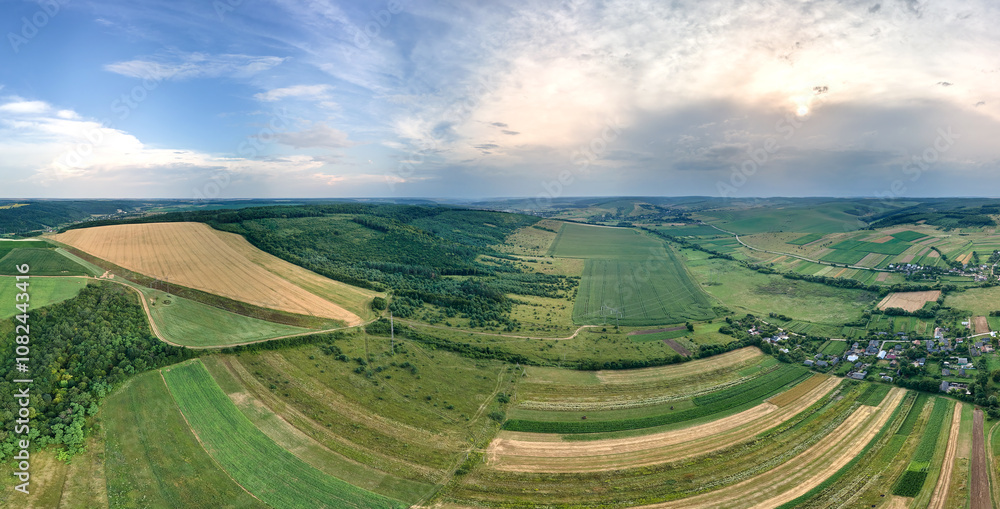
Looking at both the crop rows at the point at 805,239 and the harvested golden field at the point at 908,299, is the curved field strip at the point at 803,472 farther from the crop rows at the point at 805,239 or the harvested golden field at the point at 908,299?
the crop rows at the point at 805,239

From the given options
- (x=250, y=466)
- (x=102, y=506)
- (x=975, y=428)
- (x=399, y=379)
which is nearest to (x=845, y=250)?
(x=975, y=428)

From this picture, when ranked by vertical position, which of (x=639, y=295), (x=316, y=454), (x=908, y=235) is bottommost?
(x=316, y=454)

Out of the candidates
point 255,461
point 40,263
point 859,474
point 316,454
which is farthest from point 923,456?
point 40,263

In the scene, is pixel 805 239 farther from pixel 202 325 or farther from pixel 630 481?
pixel 202 325

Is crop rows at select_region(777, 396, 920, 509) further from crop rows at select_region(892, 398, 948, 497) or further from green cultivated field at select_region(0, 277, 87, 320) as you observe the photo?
green cultivated field at select_region(0, 277, 87, 320)

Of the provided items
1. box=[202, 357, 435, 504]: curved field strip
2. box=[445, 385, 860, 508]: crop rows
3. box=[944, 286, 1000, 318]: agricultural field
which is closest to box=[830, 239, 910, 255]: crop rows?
box=[944, 286, 1000, 318]: agricultural field

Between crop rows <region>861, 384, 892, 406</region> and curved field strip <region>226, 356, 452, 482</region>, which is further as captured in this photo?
crop rows <region>861, 384, 892, 406</region>
